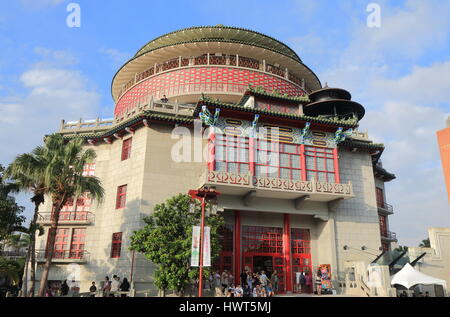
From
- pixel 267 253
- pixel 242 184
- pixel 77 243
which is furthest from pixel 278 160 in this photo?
pixel 77 243

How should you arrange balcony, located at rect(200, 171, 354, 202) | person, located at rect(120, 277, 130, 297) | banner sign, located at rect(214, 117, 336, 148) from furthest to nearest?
banner sign, located at rect(214, 117, 336, 148) < balcony, located at rect(200, 171, 354, 202) < person, located at rect(120, 277, 130, 297)

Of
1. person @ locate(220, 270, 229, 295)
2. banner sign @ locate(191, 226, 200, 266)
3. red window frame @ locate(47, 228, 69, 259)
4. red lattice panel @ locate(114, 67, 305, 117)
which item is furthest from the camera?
red lattice panel @ locate(114, 67, 305, 117)

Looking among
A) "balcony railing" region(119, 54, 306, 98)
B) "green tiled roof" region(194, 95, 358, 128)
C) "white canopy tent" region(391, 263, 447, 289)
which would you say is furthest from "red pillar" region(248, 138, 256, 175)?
"white canopy tent" region(391, 263, 447, 289)

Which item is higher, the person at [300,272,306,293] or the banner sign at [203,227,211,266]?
the banner sign at [203,227,211,266]

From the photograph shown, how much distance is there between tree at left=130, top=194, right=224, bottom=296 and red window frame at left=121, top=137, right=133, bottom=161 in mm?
8019

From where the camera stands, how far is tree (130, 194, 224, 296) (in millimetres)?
19250

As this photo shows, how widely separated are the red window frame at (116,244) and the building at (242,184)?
0.07 meters

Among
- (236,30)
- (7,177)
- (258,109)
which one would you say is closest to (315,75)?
(236,30)

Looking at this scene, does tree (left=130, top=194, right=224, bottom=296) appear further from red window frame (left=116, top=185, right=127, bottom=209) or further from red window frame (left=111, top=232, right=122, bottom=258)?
red window frame (left=116, top=185, right=127, bottom=209)

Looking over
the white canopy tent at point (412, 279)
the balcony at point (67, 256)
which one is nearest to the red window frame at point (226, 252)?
the balcony at point (67, 256)

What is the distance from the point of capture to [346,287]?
23.6 meters

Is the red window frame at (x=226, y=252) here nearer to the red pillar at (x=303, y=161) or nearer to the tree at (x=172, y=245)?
the tree at (x=172, y=245)

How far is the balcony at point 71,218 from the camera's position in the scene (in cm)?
2654
